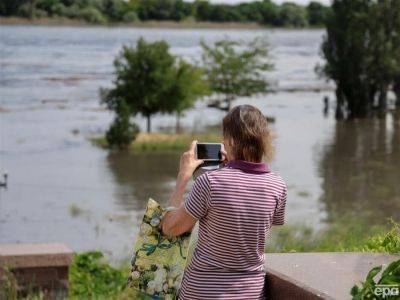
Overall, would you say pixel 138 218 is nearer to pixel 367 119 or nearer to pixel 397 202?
pixel 397 202

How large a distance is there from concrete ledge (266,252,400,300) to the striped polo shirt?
191 mm

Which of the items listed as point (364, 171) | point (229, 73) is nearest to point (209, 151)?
point (364, 171)

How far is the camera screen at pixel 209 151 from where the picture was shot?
5.05m

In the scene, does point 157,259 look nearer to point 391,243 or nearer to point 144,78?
point 391,243

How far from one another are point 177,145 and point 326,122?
21.3m

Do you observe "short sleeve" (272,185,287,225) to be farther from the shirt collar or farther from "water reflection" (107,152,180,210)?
"water reflection" (107,152,180,210)

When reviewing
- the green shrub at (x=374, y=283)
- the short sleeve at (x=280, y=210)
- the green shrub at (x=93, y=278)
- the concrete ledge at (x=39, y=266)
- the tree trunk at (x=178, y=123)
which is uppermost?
the short sleeve at (x=280, y=210)

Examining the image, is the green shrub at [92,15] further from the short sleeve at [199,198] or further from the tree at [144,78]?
the short sleeve at [199,198]

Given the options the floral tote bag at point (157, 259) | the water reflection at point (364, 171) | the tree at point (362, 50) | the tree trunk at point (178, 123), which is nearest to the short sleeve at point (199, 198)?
the floral tote bag at point (157, 259)

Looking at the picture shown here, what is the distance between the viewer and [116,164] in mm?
53094

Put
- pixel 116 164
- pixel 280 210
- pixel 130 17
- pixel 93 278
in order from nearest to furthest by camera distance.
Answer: pixel 280 210
pixel 93 278
pixel 116 164
pixel 130 17

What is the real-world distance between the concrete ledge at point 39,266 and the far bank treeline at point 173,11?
154m

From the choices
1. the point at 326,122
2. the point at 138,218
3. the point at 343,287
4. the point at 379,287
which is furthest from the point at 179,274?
the point at 326,122

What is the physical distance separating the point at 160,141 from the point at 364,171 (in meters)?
14.9
